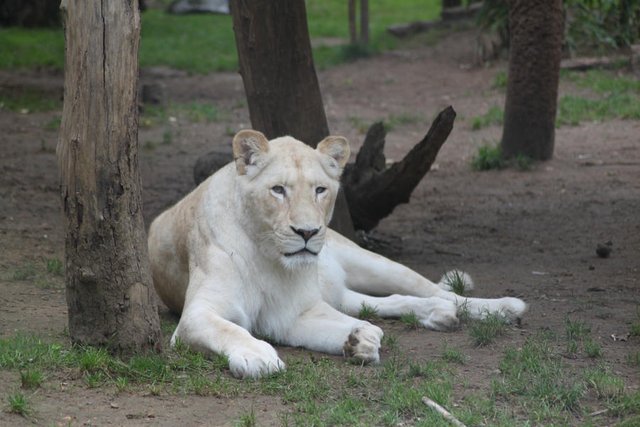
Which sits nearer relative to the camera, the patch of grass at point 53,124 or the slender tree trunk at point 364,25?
the patch of grass at point 53,124

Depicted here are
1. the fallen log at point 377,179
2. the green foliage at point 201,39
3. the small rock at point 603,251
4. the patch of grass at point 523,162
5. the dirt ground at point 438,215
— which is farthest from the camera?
the green foliage at point 201,39

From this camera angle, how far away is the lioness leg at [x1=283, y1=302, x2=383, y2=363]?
18.1 feet

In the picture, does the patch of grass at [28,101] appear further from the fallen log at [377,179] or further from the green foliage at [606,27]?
the green foliage at [606,27]

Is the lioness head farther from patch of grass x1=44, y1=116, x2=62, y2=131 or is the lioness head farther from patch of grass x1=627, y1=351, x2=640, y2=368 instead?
patch of grass x1=44, y1=116, x2=62, y2=131

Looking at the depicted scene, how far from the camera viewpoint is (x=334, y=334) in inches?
228

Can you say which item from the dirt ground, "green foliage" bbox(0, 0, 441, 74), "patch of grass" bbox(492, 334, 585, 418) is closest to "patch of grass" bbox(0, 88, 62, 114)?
the dirt ground

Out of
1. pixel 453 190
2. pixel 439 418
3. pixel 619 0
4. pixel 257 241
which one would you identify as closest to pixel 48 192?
pixel 453 190

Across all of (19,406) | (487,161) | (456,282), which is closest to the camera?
(19,406)

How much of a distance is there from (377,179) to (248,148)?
2.93 metres

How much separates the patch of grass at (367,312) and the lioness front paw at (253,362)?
5.02ft

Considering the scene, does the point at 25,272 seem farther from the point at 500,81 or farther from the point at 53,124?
the point at 500,81

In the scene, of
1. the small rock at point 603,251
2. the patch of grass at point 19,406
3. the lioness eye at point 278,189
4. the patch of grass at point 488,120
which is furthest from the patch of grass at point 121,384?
the patch of grass at point 488,120

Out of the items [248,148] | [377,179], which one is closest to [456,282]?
[377,179]

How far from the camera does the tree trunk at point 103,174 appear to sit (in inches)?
193
